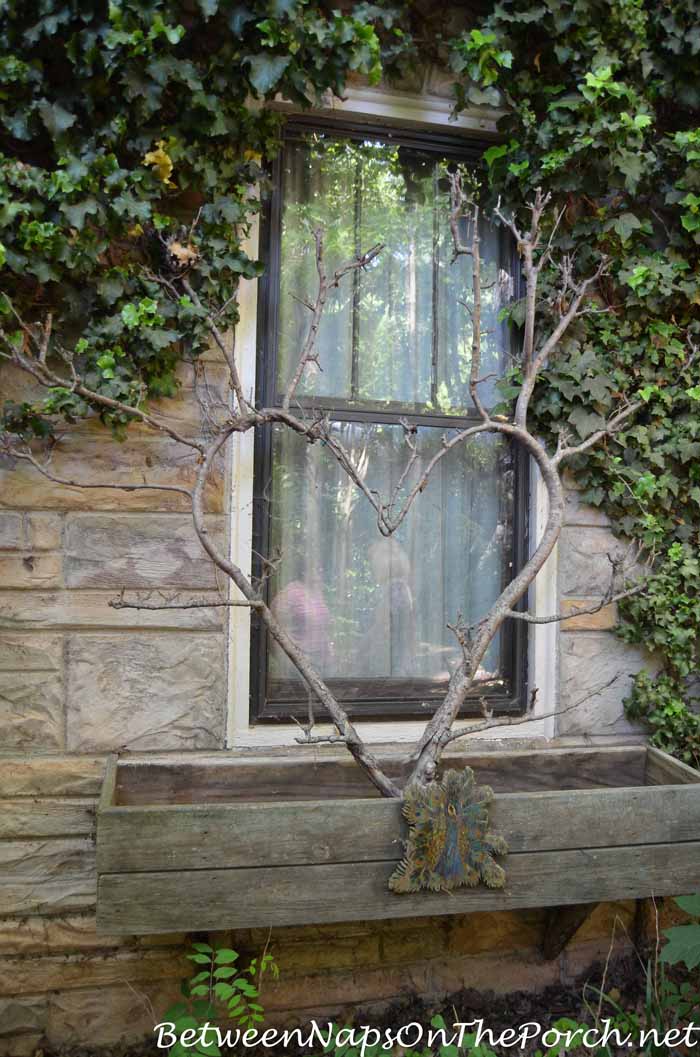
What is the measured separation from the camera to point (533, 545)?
2.45 meters

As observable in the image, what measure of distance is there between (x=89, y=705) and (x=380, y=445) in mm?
1192

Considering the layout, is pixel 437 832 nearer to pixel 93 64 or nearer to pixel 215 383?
pixel 215 383

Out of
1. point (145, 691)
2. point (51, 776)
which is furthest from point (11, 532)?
point (51, 776)

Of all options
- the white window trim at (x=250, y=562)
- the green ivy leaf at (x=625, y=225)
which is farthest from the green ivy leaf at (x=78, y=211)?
the green ivy leaf at (x=625, y=225)

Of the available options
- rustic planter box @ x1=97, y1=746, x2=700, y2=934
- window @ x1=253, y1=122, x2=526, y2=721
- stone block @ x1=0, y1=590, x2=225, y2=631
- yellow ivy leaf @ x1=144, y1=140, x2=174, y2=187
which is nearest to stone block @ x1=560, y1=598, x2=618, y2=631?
window @ x1=253, y1=122, x2=526, y2=721

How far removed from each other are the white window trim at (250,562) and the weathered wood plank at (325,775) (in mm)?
107

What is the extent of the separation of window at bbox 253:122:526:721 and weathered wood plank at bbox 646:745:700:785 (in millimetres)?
437

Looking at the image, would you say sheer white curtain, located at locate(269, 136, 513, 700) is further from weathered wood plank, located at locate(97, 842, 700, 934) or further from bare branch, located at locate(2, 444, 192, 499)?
weathered wood plank, located at locate(97, 842, 700, 934)

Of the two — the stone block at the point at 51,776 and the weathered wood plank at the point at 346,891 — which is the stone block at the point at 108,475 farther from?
the weathered wood plank at the point at 346,891

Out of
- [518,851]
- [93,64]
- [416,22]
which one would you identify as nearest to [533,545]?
[518,851]

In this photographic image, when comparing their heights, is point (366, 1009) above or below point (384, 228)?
below

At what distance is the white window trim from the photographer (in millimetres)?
2203

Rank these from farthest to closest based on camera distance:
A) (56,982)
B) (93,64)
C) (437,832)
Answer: (56,982), (93,64), (437,832)

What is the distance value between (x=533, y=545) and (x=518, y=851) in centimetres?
99
